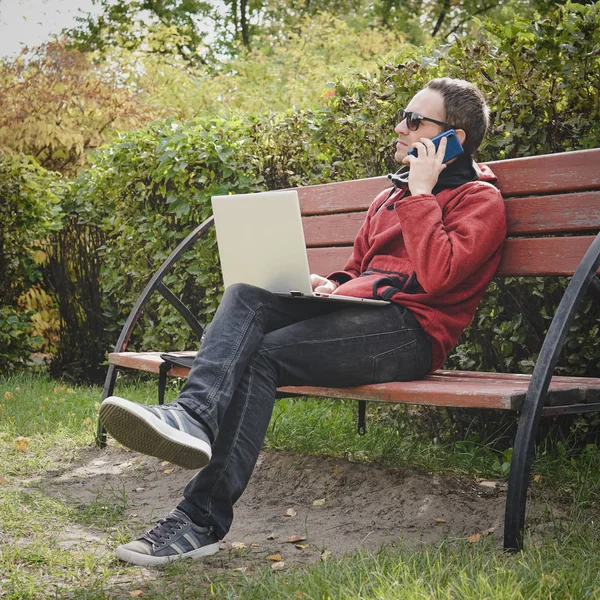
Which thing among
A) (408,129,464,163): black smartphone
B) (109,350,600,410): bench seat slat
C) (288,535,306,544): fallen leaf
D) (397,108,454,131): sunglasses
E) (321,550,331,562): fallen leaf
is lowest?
(288,535,306,544): fallen leaf

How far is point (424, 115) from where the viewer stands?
10.6ft

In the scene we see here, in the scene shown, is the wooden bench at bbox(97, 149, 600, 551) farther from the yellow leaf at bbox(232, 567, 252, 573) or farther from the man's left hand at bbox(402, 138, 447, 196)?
the yellow leaf at bbox(232, 567, 252, 573)

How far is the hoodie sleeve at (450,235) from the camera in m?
2.88

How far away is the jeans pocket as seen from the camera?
290 cm

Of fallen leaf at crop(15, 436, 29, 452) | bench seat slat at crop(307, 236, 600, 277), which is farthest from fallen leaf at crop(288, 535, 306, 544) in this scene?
fallen leaf at crop(15, 436, 29, 452)

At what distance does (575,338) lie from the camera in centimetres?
348

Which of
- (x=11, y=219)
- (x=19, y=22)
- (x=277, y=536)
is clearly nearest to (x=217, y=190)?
(x=11, y=219)

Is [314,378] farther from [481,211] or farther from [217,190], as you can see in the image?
[217,190]

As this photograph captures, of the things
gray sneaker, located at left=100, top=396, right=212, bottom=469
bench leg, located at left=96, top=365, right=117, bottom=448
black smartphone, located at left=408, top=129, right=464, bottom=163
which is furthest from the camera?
bench leg, located at left=96, top=365, right=117, bottom=448

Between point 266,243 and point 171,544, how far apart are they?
1058 mm

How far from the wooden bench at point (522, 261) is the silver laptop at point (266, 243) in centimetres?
40

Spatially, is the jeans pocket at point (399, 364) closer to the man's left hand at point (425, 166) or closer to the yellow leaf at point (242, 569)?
the man's left hand at point (425, 166)

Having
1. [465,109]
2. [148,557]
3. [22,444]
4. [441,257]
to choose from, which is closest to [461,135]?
[465,109]

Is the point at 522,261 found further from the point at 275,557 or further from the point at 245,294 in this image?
the point at 275,557
